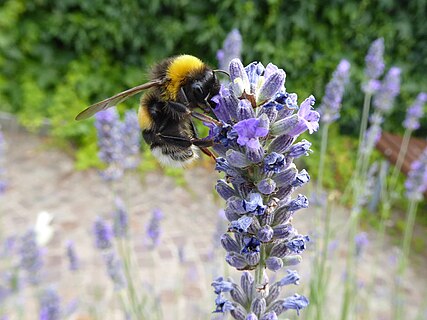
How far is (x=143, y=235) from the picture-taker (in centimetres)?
425

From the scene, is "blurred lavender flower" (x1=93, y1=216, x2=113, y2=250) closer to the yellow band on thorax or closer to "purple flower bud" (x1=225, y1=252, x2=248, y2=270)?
the yellow band on thorax

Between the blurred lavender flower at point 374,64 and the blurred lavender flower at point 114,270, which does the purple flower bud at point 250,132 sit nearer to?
the blurred lavender flower at point 114,270

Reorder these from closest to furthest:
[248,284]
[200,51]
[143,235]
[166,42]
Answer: [248,284] < [143,235] < [166,42] < [200,51]

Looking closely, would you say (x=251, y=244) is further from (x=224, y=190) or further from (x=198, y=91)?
(x=198, y=91)

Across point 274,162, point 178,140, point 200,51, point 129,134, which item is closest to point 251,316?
point 274,162

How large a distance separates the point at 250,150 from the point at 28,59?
20.1 ft

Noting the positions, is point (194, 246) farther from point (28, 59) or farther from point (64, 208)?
point (28, 59)

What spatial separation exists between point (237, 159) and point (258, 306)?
9.9 inches

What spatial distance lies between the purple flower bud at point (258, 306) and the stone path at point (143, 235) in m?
1.78

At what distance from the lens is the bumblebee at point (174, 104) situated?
1.13 metres

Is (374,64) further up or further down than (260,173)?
further up

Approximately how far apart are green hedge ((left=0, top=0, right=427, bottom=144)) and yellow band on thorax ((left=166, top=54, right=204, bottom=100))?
14.1 feet

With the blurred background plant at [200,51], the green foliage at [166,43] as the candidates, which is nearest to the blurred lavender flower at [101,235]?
Result: the blurred background plant at [200,51]

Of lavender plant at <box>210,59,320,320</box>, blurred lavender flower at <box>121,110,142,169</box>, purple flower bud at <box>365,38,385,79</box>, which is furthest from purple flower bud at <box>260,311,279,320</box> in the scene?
purple flower bud at <box>365,38,385,79</box>
